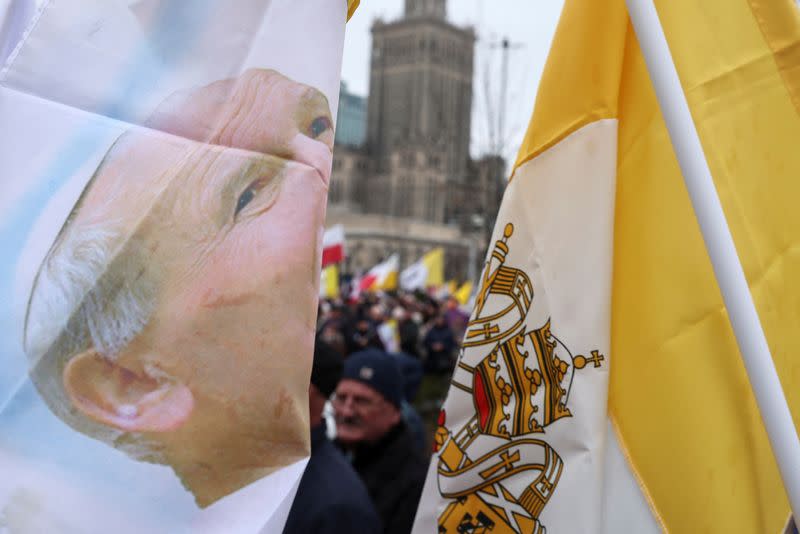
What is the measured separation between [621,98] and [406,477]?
2.25 metres

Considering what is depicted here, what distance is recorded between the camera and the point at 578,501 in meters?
1.88

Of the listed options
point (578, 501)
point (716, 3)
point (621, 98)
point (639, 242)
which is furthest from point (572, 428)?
point (716, 3)

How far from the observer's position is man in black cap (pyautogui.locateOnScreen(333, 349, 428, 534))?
384cm

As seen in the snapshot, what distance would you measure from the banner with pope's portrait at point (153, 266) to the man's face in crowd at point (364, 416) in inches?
104

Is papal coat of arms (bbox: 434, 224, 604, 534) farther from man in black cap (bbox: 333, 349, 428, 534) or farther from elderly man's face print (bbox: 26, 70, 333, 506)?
man in black cap (bbox: 333, 349, 428, 534)

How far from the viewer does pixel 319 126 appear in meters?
1.52

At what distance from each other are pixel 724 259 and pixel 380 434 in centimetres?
274

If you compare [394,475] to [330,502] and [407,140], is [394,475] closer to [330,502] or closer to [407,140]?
[330,502]

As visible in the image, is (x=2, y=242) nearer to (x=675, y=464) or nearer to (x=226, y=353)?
(x=226, y=353)

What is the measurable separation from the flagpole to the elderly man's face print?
0.60 metres

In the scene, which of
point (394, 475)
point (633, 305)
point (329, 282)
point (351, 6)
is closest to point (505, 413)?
point (633, 305)

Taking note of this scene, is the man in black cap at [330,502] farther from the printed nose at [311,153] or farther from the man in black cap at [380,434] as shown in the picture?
the printed nose at [311,153]

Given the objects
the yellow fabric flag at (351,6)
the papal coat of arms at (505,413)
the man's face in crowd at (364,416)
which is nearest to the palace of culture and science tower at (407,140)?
the man's face in crowd at (364,416)

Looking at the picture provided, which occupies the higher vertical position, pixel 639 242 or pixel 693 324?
pixel 639 242
